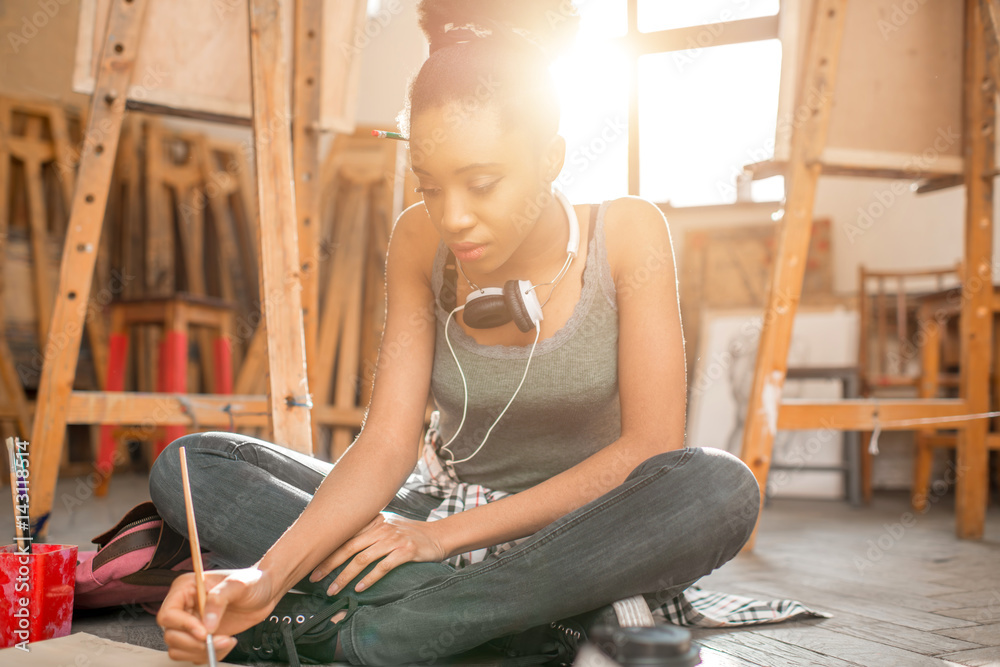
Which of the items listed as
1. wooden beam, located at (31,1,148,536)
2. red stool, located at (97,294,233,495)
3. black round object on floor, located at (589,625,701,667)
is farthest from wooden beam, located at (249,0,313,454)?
red stool, located at (97,294,233,495)

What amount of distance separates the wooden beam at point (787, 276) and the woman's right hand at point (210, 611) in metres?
1.63

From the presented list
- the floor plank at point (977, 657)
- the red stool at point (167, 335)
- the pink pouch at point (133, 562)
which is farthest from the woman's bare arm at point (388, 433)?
the red stool at point (167, 335)

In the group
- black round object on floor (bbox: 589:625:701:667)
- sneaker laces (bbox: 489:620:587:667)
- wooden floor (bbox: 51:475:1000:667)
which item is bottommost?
wooden floor (bbox: 51:475:1000:667)

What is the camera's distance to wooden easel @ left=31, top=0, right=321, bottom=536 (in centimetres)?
171

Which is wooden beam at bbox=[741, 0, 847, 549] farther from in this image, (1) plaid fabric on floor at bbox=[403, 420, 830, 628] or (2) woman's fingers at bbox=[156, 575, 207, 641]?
(2) woman's fingers at bbox=[156, 575, 207, 641]

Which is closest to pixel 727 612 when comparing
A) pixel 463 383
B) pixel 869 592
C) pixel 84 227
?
pixel 869 592

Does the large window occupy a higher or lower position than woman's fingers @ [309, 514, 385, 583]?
higher

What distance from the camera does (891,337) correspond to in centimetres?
487

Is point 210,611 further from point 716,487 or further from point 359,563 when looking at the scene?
point 716,487

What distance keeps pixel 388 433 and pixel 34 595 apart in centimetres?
57

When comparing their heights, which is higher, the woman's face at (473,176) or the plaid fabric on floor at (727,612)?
the woman's face at (473,176)

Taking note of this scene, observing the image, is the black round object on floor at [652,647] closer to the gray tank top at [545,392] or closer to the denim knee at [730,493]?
the denim knee at [730,493]

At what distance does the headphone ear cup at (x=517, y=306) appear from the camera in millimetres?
1319

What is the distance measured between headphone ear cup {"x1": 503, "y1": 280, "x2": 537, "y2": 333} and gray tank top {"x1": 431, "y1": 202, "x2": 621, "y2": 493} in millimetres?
76
